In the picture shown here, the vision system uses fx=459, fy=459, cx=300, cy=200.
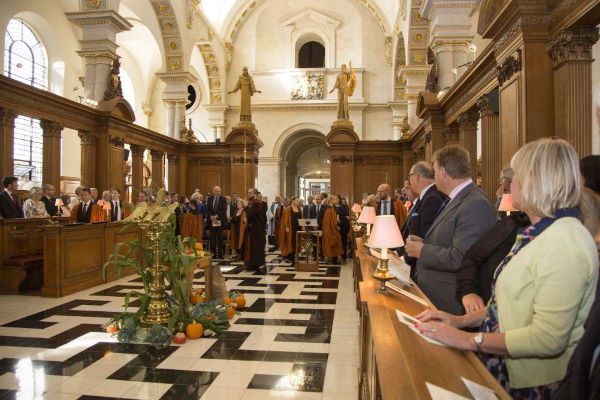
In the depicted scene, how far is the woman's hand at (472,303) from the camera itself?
227 cm

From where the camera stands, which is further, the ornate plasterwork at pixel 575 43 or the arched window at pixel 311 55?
the arched window at pixel 311 55

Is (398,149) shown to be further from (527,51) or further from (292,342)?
(292,342)

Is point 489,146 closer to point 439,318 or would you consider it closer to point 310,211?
point 310,211

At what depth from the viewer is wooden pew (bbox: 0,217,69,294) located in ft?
23.7

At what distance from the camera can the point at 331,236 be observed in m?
10.9

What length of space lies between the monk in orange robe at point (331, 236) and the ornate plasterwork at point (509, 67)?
5397 millimetres

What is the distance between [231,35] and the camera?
80.1 ft

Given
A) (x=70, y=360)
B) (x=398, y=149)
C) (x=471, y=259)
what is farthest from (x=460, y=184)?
(x=398, y=149)

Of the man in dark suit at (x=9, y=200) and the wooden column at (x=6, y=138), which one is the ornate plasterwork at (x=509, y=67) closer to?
the man in dark suit at (x=9, y=200)

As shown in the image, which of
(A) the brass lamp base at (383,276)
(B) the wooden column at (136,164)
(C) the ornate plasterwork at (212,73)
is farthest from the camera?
(C) the ornate plasterwork at (212,73)

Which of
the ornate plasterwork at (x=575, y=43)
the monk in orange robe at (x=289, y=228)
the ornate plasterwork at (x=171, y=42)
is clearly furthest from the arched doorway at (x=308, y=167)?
the ornate plasterwork at (x=575, y=43)

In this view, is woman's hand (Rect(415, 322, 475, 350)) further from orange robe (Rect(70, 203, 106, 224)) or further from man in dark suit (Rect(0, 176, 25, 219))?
orange robe (Rect(70, 203, 106, 224))

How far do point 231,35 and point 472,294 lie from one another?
24.3m

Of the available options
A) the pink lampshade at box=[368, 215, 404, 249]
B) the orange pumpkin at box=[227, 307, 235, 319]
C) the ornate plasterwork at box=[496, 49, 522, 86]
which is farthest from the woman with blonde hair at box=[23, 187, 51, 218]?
the ornate plasterwork at box=[496, 49, 522, 86]
